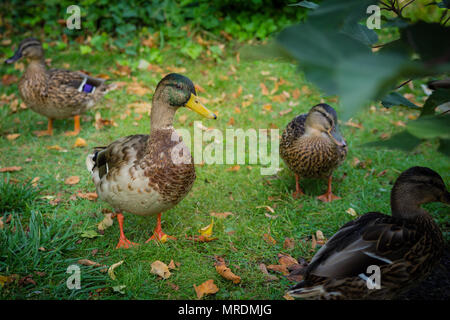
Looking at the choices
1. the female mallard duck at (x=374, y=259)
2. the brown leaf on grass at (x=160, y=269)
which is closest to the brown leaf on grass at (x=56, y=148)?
the brown leaf on grass at (x=160, y=269)

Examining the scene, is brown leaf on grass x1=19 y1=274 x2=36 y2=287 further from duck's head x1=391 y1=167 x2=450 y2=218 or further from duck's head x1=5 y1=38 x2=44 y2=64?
duck's head x1=5 y1=38 x2=44 y2=64

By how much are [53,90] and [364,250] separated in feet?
12.3

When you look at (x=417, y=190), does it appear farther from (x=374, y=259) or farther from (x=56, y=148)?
(x=56, y=148)

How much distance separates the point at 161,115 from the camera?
278cm

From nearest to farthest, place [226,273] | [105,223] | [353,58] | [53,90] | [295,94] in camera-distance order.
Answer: [353,58], [226,273], [105,223], [53,90], [295,94]

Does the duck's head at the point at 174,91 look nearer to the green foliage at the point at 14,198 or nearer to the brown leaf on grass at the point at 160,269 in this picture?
the brown leaf on grass at the point at 160,269

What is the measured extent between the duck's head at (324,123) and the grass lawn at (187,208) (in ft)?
1.27

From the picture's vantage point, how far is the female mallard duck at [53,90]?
4.40 m

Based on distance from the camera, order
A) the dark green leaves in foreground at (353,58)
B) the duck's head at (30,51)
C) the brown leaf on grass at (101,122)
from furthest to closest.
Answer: the brown leaf on grass at (101,122) < the duck's head at (30,51) < the dark green leaves in foreground at (353,58)

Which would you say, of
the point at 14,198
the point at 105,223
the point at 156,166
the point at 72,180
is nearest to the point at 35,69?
the point at 72,180

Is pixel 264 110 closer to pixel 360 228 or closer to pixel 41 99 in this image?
pixel 41 99

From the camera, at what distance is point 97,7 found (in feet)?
21.5

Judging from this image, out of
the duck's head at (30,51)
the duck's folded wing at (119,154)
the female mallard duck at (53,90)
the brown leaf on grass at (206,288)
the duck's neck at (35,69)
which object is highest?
the duck's head at (30,51)
